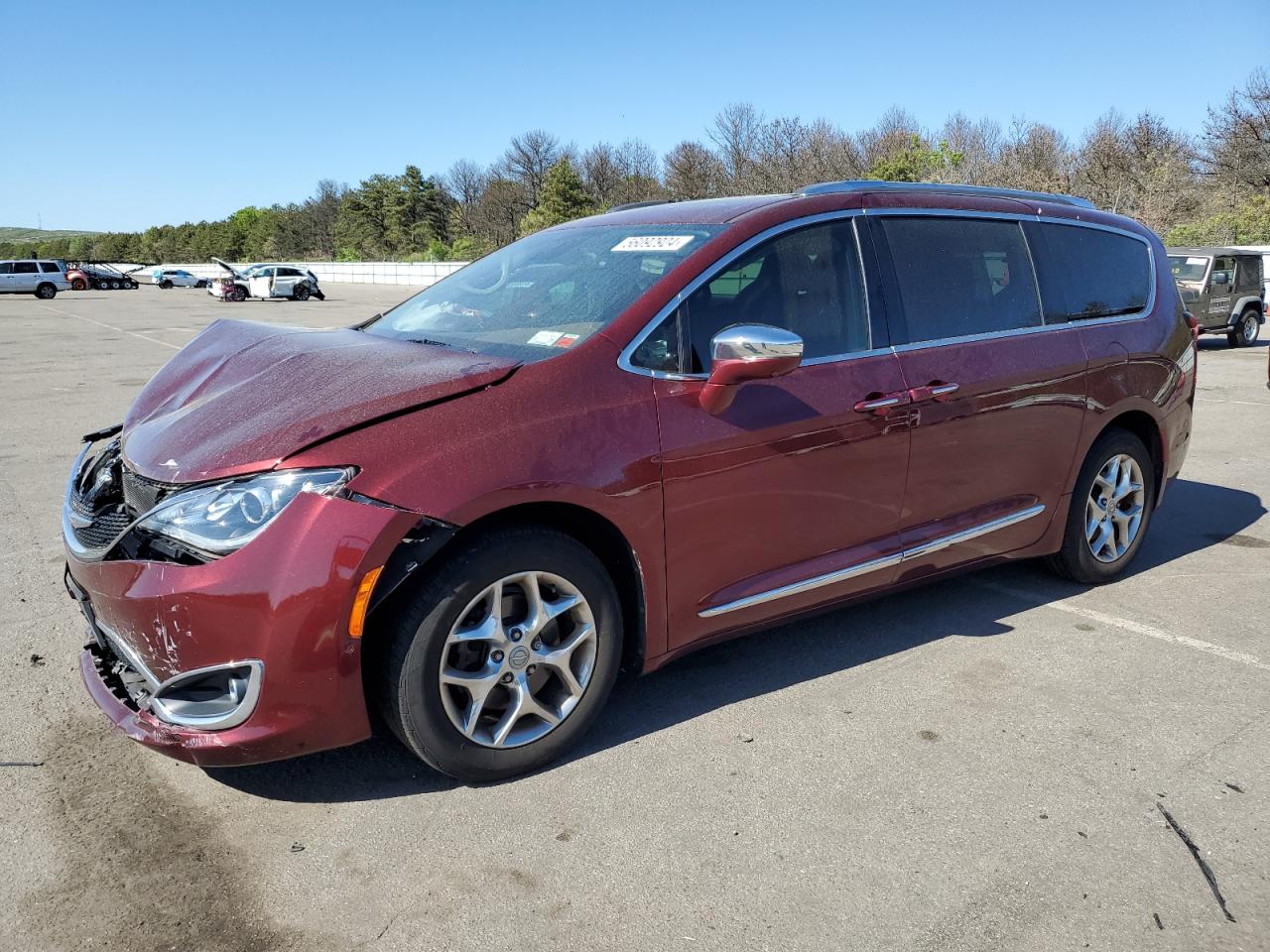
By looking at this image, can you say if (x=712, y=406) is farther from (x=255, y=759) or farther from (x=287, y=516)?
(x=255, y=759)

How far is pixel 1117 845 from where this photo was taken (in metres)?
2.70

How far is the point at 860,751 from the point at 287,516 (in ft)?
6.38

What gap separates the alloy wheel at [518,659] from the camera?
2848 mm

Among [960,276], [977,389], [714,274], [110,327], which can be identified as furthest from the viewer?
[110,327]

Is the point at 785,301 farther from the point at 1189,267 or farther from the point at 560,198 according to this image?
the point at 560,198

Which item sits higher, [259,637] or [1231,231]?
[1231,231]

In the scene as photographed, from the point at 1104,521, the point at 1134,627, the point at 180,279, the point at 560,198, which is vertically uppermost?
the point at 560,198

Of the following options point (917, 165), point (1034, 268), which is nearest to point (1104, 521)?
point (1034, 268)

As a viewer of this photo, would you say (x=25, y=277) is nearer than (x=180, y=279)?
Yes

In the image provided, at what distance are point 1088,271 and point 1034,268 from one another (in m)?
0.44

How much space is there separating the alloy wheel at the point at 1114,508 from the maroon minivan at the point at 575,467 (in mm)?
187

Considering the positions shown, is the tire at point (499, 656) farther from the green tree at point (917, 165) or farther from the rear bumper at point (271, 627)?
the green tree at point (917, 165)

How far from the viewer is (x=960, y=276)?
405cm

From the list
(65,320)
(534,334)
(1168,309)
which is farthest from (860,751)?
(65,320)
